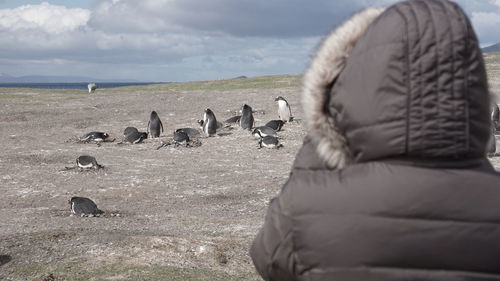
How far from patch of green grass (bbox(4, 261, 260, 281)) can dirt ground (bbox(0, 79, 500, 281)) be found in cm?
1

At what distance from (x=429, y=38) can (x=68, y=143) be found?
21.7 m

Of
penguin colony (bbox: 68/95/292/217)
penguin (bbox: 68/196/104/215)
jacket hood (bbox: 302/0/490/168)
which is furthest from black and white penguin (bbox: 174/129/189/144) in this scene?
jacket hood (bbox: 302/0/490/168)

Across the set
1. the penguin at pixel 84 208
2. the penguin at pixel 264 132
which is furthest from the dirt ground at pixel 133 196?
the penguin at pixel 264 132

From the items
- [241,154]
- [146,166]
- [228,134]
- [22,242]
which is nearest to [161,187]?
[146,166]

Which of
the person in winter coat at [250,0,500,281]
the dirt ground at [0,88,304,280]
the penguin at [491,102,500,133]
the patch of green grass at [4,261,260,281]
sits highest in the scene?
the person in winter coat at [250,0,500,281]

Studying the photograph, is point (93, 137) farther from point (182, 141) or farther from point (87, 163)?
point (87, 163)

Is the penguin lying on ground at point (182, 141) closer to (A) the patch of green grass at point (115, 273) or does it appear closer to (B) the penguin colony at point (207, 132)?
(B) the penguin colony at point (207, 132)

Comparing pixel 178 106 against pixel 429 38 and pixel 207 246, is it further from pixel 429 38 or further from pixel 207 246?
pixel 429 38

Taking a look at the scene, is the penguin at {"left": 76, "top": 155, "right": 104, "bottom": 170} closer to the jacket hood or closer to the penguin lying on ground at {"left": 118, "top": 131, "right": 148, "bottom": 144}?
the penguin lying on ground at {"left": 118, "top": 131, "right": 148, "bottom": 144}

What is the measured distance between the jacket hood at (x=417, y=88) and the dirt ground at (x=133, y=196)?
31 cm

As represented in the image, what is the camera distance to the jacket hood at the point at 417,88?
1.93 meters

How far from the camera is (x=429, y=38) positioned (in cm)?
194

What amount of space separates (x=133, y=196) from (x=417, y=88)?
13270 millimetres

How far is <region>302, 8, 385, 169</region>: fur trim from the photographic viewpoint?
2117mm
